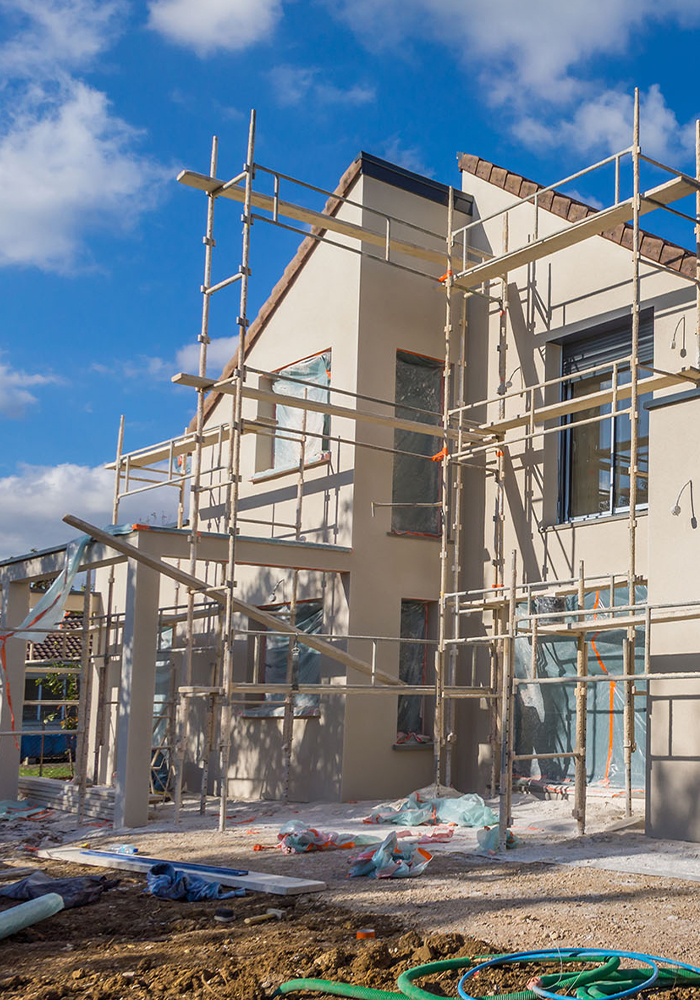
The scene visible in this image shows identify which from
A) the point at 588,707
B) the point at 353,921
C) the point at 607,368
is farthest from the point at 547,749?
the point at 353,921

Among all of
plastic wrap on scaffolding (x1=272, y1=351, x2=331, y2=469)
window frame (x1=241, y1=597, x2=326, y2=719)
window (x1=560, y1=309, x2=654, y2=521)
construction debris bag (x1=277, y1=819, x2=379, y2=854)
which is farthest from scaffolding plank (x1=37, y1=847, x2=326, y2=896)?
plastic wrap on scaffolding (x1=272, y1=351, x2=331, y2=469)

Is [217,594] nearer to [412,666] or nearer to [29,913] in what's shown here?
[412,666]

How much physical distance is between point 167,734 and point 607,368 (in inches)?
293

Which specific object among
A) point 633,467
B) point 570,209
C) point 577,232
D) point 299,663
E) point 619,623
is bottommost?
point 299,663

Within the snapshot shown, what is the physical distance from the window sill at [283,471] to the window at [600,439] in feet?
10.6

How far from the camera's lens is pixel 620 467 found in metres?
12.2

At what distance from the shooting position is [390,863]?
7.98 metres

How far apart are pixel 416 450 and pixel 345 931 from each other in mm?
9066

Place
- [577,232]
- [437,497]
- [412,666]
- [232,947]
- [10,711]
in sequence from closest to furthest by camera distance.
A: [232,947], [577,232], [412,666], [10,711], [437,497]

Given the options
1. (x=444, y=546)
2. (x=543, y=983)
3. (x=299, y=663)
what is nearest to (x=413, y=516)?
(x=444, y=546)

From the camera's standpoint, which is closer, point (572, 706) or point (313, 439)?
point (572, 706)

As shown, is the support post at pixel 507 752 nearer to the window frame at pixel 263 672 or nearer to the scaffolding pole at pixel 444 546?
the scaffolding pole at pixel 444 546

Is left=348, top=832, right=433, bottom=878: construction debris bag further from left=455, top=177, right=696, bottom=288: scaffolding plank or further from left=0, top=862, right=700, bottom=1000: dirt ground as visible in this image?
left=455, top=177, right=696, bottom=288: scaffolding plank

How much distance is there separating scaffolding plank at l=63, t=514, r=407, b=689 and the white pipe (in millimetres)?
4710
